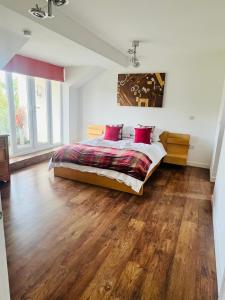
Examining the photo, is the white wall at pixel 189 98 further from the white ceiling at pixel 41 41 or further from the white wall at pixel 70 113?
the white ceiling at pixel 41 41

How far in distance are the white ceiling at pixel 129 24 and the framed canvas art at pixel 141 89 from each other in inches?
37.7

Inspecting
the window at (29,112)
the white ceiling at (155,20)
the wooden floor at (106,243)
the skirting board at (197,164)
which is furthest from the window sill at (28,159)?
the skirting board at (197,164)

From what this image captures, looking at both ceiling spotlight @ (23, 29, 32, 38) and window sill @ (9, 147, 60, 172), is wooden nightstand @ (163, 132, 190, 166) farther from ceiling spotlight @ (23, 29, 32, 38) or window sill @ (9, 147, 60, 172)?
ceiling spotlight @ (23, 29, 32, 38)

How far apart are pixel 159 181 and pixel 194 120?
171 centimetres

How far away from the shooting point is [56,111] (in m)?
5.41

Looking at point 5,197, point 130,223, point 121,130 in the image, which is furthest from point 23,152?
point 130,223

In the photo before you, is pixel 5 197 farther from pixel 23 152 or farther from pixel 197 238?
pixel 197 238

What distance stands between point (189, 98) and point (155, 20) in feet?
7.53

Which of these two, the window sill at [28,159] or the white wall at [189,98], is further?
the white wall at [189,98]

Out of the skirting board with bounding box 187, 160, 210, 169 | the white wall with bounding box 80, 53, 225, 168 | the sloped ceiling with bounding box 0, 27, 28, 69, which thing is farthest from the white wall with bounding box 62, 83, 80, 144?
the skirting board with bounding box 187, 160, 210, 169

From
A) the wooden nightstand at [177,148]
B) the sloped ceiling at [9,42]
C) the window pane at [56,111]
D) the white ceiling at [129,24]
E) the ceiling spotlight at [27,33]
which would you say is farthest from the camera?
the window pane at [56,111]

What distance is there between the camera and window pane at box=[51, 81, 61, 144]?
5.26 metres

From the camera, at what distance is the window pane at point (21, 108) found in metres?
4.21

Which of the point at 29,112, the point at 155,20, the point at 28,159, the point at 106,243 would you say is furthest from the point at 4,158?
the point at 155,20
